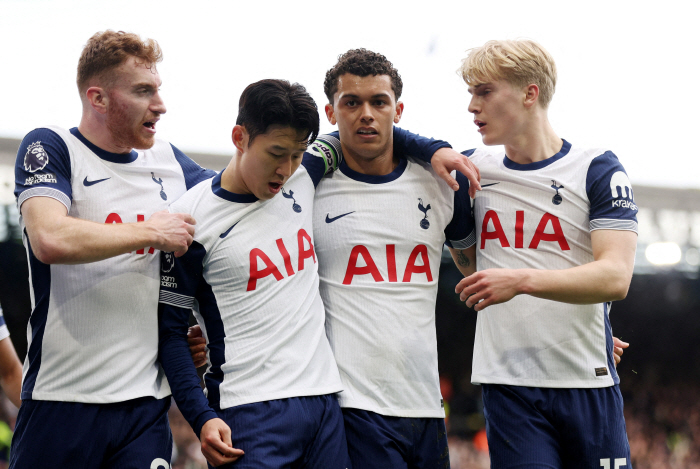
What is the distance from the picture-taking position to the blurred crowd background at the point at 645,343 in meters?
11.6

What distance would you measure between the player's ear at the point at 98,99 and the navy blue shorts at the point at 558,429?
2075mm

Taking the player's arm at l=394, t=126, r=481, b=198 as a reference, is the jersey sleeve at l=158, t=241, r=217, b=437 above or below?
below

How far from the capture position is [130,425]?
8.56 ft

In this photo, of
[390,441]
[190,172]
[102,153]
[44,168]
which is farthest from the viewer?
[190,172]

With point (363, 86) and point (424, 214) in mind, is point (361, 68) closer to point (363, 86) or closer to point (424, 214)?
point (363, 86)

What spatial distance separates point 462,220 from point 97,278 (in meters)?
1.61

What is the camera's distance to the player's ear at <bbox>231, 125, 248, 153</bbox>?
2.79 m

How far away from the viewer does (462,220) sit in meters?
3.14

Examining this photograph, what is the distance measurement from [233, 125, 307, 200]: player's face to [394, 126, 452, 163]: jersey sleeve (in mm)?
610

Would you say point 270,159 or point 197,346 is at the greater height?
point 270,159

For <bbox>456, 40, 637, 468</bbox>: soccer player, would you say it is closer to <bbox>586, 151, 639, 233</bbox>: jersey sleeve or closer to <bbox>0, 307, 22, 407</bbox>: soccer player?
<bbox>586, 151, 639, 233</bbox>: jersey sleeve

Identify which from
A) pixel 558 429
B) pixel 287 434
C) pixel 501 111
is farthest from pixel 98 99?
pixel 558 429

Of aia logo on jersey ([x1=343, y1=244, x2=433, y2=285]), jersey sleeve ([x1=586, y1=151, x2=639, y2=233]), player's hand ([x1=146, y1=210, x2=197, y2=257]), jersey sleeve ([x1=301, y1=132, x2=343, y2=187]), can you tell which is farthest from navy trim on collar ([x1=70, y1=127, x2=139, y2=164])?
jersey sleeve ([x1=586, y1=151, x2=639, y2=233])

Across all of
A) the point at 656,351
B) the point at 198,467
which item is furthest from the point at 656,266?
the point at 198,467
